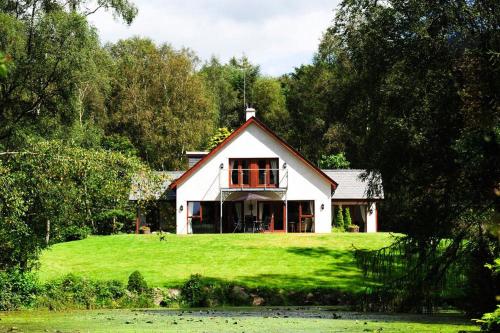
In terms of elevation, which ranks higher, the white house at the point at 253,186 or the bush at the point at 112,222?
the white house at the point at 253,186

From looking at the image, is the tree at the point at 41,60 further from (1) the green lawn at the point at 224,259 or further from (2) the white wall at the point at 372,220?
(2) the white wall at the point at 372,220

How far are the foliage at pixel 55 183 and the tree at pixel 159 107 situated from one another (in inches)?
1753

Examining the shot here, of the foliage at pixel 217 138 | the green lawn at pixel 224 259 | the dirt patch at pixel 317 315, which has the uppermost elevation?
the foliage at pixel 217 138

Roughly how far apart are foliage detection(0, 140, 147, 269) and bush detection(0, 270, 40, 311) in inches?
91.4

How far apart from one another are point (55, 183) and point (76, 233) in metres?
25.2

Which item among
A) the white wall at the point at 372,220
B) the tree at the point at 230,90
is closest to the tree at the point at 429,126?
the white wall at the point at 372,220

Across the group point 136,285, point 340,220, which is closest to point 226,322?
point 136,285

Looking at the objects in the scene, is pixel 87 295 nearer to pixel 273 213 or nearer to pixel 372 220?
pixel 273 213

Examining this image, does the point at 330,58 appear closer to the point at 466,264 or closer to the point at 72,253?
the point at 72,253

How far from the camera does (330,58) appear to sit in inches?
2921

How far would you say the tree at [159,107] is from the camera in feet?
223

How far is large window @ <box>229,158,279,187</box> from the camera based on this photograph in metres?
49.9

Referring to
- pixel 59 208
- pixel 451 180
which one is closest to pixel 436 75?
pixel 451 180

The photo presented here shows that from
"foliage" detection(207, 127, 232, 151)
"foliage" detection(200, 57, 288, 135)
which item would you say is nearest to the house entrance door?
"foliage" detection(207, 127, 232, 151)
